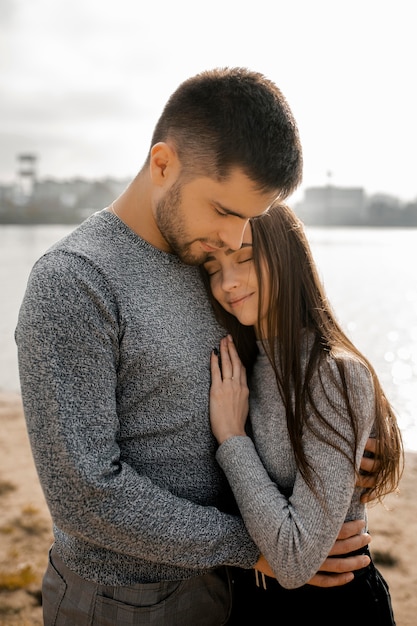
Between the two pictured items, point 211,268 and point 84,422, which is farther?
point 211,268

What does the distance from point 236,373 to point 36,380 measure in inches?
22.6

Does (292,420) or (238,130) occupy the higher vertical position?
(238,130)

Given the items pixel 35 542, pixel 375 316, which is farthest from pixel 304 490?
pixel 375 316

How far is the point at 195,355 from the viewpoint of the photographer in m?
1.57

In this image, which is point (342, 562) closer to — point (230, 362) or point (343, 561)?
point (343, 561)

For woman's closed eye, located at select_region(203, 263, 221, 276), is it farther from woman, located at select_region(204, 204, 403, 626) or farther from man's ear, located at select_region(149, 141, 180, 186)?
man's ear, located at select_region(149, 141, 180, 186)

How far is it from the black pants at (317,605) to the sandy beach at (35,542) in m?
0.61

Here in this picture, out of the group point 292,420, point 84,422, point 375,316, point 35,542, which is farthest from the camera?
point 375,316

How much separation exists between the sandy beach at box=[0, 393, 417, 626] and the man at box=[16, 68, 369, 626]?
0.99 meters

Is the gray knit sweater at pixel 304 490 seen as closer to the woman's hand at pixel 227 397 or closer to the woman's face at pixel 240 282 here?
the woman's hand at pixel 227 397

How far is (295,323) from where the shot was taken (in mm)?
1663

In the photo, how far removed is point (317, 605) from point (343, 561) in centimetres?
14

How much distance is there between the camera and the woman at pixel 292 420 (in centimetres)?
145

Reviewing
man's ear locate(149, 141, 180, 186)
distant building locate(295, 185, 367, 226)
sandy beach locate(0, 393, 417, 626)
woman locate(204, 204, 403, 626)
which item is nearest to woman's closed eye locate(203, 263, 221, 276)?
woman locate(204, 204, 403, 626)
